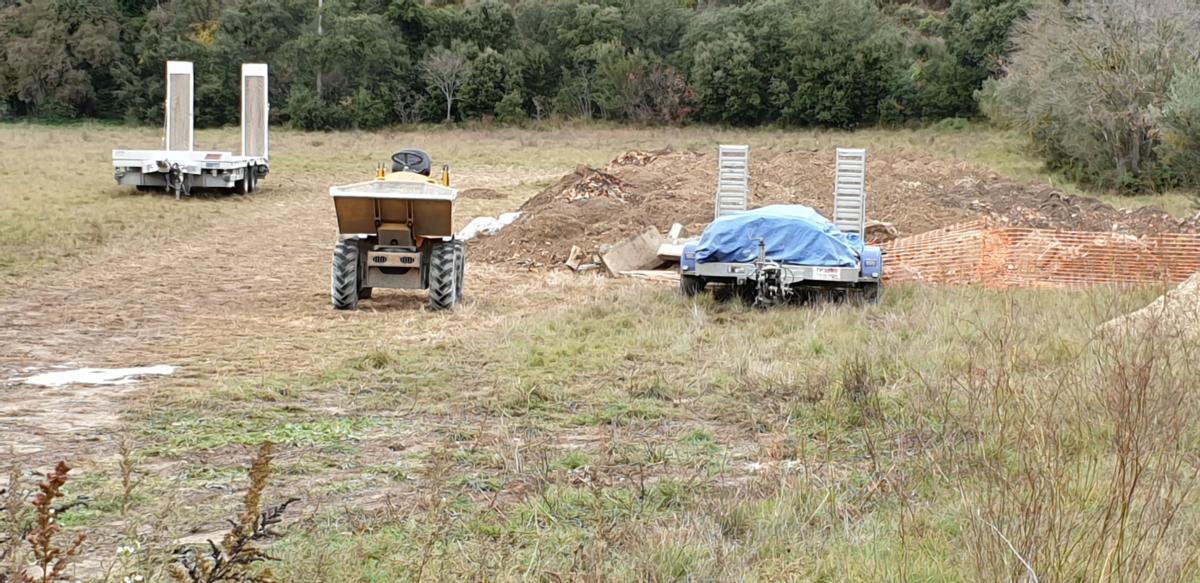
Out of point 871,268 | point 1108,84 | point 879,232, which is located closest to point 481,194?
point 879,232

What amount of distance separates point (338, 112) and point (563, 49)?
38.9ft

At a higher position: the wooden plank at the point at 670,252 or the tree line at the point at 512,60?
the tree line at the point at 512,60

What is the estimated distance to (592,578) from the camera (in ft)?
14.0

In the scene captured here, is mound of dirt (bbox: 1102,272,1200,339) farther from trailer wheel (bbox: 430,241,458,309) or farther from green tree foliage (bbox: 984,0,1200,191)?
green tree foliage (bbox: 984,0,1200,191)

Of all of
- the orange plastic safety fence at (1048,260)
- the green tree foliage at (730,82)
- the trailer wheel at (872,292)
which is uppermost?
the green tree foliage at (730,82)

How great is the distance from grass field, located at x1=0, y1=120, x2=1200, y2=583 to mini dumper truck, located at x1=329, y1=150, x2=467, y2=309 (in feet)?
1.09

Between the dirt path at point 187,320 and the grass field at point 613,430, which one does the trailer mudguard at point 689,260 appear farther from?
the dirt path at point 187,320

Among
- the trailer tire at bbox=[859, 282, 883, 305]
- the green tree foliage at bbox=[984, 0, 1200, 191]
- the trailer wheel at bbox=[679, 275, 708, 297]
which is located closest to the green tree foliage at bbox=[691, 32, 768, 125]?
the green tree foliage at bbox=[984, 0, 1200, 191]

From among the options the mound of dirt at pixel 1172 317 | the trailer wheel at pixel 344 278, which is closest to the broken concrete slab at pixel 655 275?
the trailer wheel at pixel 344 278

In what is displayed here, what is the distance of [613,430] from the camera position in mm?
7352

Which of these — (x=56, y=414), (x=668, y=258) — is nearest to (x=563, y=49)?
(x=668, y=258)

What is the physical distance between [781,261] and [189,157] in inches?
618

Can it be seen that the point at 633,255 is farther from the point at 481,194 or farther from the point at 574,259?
the point at 481,194

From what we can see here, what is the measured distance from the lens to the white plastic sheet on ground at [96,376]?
869cm
